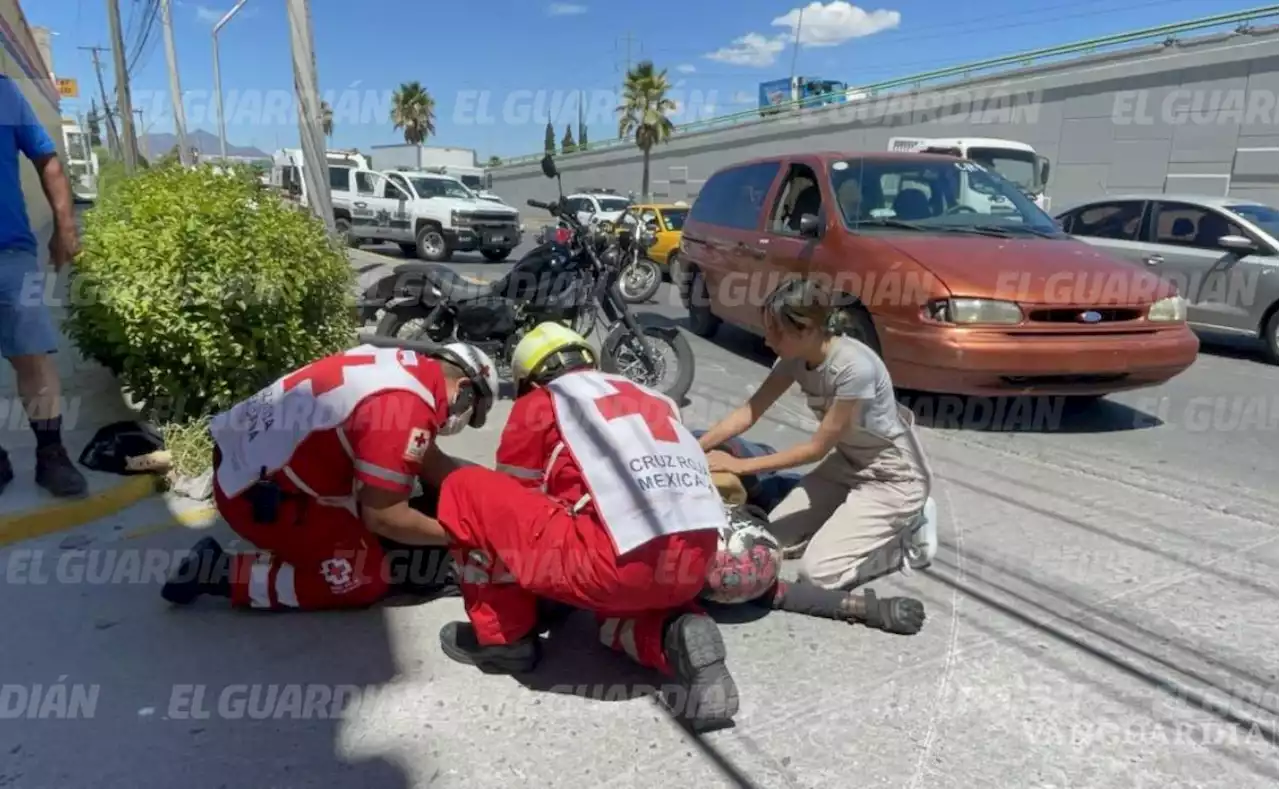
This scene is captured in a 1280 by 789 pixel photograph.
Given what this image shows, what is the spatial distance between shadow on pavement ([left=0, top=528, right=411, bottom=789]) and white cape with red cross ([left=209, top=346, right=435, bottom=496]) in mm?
559

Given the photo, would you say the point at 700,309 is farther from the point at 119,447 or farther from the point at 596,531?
the point at 596,531

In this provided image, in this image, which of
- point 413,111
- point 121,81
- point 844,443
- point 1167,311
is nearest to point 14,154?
point 844,443

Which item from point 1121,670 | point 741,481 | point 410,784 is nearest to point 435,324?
point 741,481

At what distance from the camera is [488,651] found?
280cm

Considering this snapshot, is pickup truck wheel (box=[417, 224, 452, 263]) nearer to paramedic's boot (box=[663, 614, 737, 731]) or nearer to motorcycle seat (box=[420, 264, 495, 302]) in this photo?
motorcycle seat (box=[420, 264, 495, 302])

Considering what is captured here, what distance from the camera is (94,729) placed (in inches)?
99.6

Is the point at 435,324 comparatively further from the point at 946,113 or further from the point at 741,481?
the point at 946,113

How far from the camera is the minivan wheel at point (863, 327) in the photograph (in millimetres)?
5735

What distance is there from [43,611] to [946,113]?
1060 inches

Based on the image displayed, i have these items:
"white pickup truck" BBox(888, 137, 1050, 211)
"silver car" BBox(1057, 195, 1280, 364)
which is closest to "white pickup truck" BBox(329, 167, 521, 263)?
"white pickup truck" BBox(888, 137, 1050, 211)

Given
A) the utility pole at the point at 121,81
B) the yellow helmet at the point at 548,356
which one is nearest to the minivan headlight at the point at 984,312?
the yellow helmet at the point at 548,356

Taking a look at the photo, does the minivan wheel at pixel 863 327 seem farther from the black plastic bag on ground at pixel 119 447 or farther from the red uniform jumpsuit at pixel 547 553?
the black plastic bag on ground at pixel 119 447

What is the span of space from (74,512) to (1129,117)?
22492 mm

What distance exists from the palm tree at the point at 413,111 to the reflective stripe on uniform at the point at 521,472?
5278 cm
